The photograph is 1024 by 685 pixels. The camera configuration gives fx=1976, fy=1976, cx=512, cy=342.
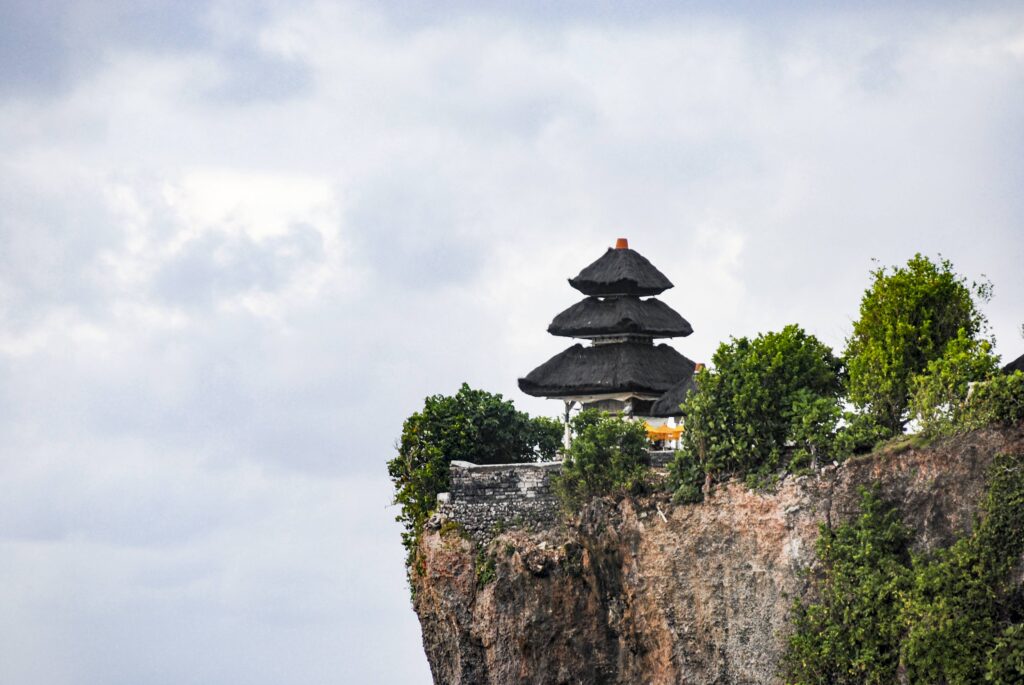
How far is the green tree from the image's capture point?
40000 millimetres

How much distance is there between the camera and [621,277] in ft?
155

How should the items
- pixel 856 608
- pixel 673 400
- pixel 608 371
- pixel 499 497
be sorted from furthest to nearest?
pixel 608 371 < pixel 673 400 < pixel 499 497 < pixel 856 608

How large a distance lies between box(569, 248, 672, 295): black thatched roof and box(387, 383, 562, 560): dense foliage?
3.56 meters

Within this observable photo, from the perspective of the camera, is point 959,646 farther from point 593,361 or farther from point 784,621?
point 593,361

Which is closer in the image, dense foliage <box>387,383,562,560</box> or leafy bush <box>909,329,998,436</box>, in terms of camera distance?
leafy bush <box>909,329,998,436</box>

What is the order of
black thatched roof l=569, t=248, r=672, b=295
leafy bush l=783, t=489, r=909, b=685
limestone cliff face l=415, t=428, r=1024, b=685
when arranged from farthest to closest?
black thatched roof l=569, t=248, r=672, b=295 → limestone cliff face l=415, t=428, r=1024, b=685 → leafy bush l=783, t=489, r=909, b=685

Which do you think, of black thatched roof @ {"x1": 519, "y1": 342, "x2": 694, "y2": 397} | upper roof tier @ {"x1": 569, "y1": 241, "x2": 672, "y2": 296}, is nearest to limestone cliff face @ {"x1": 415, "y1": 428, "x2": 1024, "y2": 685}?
black thatched roof @ {"x1": 519, "y1": 342, "x2": 694, "y2": 397}

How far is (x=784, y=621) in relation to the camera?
39.4 m

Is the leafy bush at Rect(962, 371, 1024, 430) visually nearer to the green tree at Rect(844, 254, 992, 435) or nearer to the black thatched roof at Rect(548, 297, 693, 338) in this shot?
the green tree at Rect(844, 254, 992, 435)

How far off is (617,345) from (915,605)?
12.8 meters

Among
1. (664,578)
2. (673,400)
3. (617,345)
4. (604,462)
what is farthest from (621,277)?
(664,578)

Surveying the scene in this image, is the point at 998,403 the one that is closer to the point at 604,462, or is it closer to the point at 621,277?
the point at 604,462

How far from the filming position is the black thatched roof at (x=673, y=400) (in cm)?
4412

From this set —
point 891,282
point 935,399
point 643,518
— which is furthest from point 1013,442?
point 643,518
